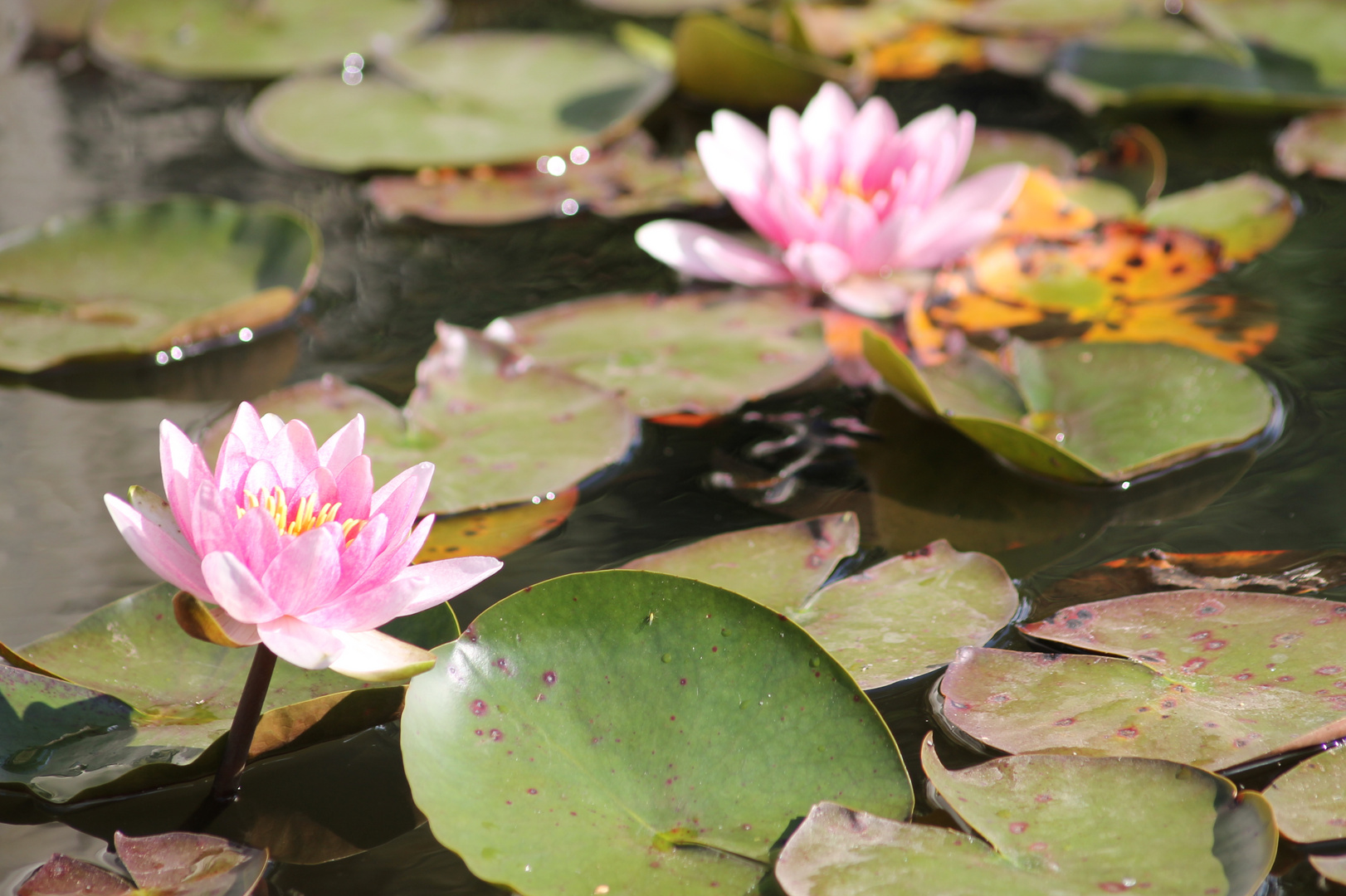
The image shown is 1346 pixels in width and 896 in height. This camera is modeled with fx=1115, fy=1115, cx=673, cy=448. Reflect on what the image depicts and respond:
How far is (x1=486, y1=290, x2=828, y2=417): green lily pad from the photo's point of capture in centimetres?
168

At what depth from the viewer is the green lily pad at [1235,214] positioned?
206cm

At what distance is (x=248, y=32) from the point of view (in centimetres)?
299

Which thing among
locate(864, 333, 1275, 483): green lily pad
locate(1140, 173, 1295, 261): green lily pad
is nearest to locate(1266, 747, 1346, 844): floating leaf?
locate(864, 333, 1275, 483): green lily pad

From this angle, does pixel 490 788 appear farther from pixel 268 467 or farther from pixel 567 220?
pixel 567 220

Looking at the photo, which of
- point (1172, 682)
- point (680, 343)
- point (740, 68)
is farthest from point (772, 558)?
point (740, 68)

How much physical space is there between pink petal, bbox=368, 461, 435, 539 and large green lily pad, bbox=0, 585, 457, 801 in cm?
16

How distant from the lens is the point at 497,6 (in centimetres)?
332

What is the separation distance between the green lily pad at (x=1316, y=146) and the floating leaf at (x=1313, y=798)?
1677mm

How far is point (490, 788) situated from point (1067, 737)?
55 cm

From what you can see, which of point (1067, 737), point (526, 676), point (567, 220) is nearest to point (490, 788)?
point (526, 676)

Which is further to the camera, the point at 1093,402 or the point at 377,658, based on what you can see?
the point at 1093,402

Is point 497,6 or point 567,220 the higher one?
point 497,6

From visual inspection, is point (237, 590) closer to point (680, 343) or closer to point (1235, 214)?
point (680, 343)

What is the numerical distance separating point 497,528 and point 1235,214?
5.11 feet
